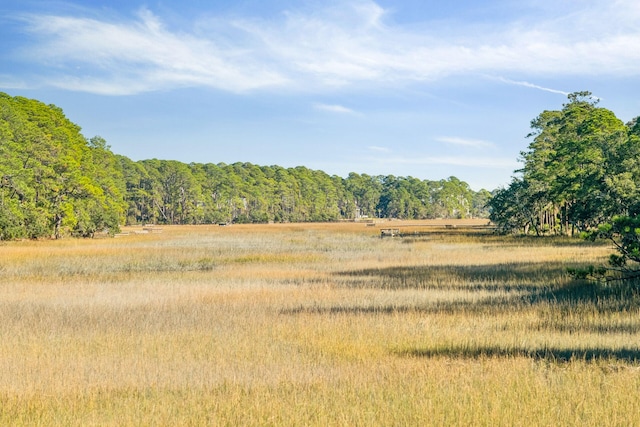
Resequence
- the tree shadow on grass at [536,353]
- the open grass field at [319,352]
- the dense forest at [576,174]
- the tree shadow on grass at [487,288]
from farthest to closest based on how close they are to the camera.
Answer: the dense forest at [576,174], the tree shadow on grass at [487,288], the tree shadow on grass at [536,353], the open grass field at [319,352]

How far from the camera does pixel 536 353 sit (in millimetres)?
11008

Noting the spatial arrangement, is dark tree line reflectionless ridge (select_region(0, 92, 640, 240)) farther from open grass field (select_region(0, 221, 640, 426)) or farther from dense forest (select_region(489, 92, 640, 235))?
open grass field (select_region(0, 221, 640, 426))

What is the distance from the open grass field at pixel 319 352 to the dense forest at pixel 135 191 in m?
28.1

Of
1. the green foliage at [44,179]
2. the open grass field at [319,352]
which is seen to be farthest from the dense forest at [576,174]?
the green foliage at [44,179]

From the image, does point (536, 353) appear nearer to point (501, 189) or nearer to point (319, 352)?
point (319, 352)

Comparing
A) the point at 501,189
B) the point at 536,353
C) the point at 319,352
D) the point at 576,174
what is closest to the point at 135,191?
the point at 501,189

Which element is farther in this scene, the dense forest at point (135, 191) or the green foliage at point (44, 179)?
the dense forest at point (135, 191)

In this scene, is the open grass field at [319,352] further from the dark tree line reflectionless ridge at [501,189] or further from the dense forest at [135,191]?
the dense forest at [135,191]

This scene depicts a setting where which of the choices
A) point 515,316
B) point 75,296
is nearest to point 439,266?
point 515,316

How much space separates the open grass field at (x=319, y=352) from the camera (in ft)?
25.6

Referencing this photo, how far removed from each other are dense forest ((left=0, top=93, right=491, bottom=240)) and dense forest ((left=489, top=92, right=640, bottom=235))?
1473 inches

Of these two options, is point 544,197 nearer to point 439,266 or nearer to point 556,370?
point 439,266

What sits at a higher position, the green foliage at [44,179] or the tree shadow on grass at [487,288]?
the green foliage at [44,179]

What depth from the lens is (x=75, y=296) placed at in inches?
763
